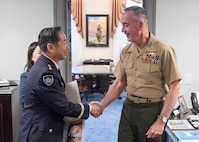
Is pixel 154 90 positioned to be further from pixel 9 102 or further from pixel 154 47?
pixel 9 102

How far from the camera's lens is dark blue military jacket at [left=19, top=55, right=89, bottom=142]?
5.64 feet

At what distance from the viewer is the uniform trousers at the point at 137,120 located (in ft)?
6.58

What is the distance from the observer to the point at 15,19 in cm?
275

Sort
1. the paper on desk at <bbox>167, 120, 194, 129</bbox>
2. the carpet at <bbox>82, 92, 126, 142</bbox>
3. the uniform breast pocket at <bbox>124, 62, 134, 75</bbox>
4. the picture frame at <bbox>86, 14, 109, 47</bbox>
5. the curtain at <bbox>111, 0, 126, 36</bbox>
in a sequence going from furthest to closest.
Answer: the picture frame at <bbox>86, 14, 109, 47</bbox>, the curtain at <bbox>111, 0, 126, 36</bbox>, the carpet at <bbox>82, 92, 126, 142</bbox>, the paper on desk at <bbox>167, 120, 194, 129</bbox>, the uniform breast pocket at <bbox>124, 62, 134, 75</bbox>

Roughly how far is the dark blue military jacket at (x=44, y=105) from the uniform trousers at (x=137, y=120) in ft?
1.62

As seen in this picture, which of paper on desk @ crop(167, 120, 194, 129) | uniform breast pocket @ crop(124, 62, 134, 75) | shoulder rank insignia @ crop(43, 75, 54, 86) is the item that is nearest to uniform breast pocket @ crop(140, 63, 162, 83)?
uniform breast pocket @ crop(124, 62, 134, 75)

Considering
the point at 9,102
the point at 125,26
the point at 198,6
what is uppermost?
the point at 198,6

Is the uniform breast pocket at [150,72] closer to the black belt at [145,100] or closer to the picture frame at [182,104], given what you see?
the black belt at [145,100]

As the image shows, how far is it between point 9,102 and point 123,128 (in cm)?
112

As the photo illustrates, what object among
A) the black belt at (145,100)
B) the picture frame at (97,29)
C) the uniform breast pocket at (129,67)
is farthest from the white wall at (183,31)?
the picture frame at (97,29)

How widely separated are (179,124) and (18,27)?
1835mm

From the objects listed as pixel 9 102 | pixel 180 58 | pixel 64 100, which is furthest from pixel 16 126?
pixel 180 58

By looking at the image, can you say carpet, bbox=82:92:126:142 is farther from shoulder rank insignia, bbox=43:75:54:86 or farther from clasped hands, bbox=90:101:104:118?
shoulder rank insignia, bbox=43:75:54:86

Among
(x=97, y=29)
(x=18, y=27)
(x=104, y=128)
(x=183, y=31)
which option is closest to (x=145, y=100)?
(x=183, y=31)
